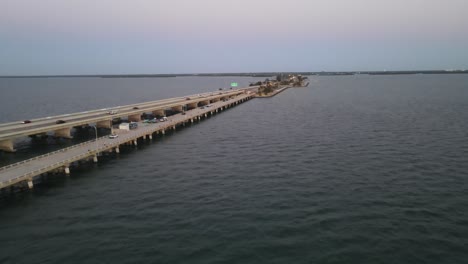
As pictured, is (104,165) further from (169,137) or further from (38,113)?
(38,113)

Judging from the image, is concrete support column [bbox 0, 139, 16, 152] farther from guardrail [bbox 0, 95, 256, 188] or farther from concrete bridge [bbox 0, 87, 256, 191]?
guardrail [bbox 0, 95, 256, 188]

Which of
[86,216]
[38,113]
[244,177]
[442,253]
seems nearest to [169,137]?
[244,177]

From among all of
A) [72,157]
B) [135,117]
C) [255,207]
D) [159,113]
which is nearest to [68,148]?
[72,157]

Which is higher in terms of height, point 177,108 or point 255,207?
point 177,108

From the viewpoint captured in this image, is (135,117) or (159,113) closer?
(135,117)

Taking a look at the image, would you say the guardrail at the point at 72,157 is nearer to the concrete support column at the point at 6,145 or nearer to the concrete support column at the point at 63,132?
the concrete support column at the point at 6,145

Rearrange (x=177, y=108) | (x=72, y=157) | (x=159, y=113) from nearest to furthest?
1. (x=72, y=157)
2. (x=159, y=113)
3. (x=177, y=108)

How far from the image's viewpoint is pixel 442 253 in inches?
1112

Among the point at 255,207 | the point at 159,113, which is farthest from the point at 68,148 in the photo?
the point at 159,113

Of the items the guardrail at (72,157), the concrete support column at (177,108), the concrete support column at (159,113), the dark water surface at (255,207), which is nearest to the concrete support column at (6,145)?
the dark water surface at (255,207)

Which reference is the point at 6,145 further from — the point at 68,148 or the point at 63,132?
the point at 68,148

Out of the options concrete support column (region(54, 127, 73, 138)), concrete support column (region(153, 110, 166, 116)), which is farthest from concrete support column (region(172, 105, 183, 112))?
concrete support column (region(54, 127, 73, 138))

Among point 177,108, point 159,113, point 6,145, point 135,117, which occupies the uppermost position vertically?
point 177,108

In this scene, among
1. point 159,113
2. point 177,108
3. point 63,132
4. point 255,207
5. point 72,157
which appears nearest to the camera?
point 255,207
